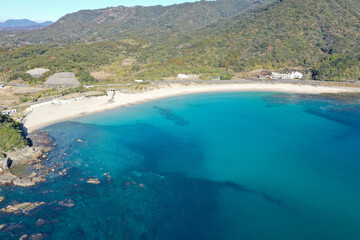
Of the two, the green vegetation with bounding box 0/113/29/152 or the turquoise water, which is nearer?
the turquoise water

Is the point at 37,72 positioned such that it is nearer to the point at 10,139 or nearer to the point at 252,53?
the point at 10,139

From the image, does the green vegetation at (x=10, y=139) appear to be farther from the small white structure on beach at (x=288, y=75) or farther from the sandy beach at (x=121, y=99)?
the small white structure on beach at (x=288, y=75)

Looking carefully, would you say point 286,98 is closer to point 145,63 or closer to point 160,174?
point 160,174

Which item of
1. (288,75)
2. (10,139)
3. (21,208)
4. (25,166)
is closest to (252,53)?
(288,75)

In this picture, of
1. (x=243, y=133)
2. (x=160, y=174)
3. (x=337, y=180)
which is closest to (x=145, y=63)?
(x=243, y=133)

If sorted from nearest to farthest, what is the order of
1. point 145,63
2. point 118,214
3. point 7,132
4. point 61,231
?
point 61,231
point 118,214
point 7,132
point 145,63

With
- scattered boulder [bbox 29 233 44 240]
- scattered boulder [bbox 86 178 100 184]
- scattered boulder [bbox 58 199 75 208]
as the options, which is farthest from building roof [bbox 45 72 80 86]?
scattered boulder [bbox 29 233 44 240]

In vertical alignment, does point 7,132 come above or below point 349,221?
above

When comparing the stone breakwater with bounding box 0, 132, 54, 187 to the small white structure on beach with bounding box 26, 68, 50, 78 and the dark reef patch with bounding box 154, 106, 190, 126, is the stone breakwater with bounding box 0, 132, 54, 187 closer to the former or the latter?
the dark reef patch with bounding box 154, 106, 190, 126
